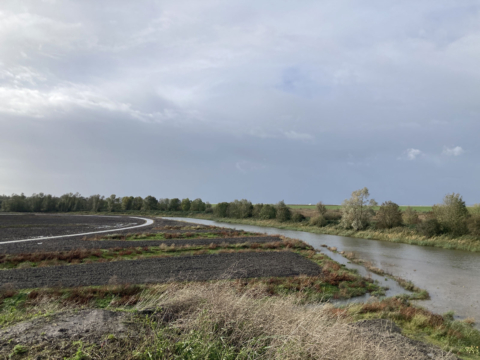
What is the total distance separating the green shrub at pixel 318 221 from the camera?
52.8 m

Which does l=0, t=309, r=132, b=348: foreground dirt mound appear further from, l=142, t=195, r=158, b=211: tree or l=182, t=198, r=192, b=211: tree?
l=142, t=195, r=158, b=211: tree

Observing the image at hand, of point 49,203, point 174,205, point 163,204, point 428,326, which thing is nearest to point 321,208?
point 428,326

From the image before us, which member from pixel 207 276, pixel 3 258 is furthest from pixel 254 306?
pixel 3 258

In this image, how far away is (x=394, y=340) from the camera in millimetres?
5449

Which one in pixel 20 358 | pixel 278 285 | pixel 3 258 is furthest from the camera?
pixel 3 258

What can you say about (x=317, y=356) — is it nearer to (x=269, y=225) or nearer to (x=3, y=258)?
(x=3, y=258)

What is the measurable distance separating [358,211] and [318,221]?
958 cm

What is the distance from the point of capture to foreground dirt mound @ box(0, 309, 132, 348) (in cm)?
364

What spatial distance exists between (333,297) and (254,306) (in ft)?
32.1

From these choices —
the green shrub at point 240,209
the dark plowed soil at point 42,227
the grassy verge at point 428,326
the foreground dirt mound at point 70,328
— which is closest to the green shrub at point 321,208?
the green shrub at point 240,209

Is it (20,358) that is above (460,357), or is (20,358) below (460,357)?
above

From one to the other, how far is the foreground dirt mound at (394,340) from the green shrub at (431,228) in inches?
1369

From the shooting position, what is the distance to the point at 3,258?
18.3 meters

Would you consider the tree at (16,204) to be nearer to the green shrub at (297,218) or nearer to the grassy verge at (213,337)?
the green shrub at (297,218)
